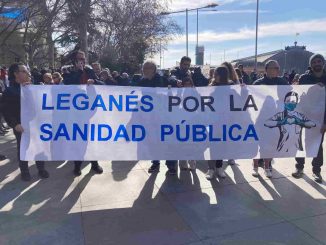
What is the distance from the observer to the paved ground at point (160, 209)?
12.2ft

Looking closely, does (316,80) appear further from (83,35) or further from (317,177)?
(83,35)

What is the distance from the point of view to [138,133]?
497 centimetres

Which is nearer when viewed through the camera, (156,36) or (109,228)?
(109,228)

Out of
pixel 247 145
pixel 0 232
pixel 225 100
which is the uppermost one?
pixel 225 100

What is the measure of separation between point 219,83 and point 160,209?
2047 millimetres

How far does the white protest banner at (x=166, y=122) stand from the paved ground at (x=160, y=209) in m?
0.48

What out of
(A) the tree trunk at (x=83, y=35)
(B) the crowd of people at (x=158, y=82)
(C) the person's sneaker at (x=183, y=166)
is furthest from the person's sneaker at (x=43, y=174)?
(A) the tree trunk at (x=83, y=35)

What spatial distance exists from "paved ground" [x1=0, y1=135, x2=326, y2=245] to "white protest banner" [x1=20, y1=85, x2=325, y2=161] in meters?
0.48

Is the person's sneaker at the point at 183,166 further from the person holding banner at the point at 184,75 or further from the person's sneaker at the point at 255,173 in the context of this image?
the person holding banner at the point at 184,75

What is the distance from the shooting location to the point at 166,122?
5016 mm

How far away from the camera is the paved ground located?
3.72 metres

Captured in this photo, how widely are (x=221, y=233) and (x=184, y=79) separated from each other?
2.88 meters

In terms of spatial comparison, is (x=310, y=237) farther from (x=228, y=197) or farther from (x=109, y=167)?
(x=109, y=167)

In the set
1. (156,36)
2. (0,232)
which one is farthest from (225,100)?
(156,36)
